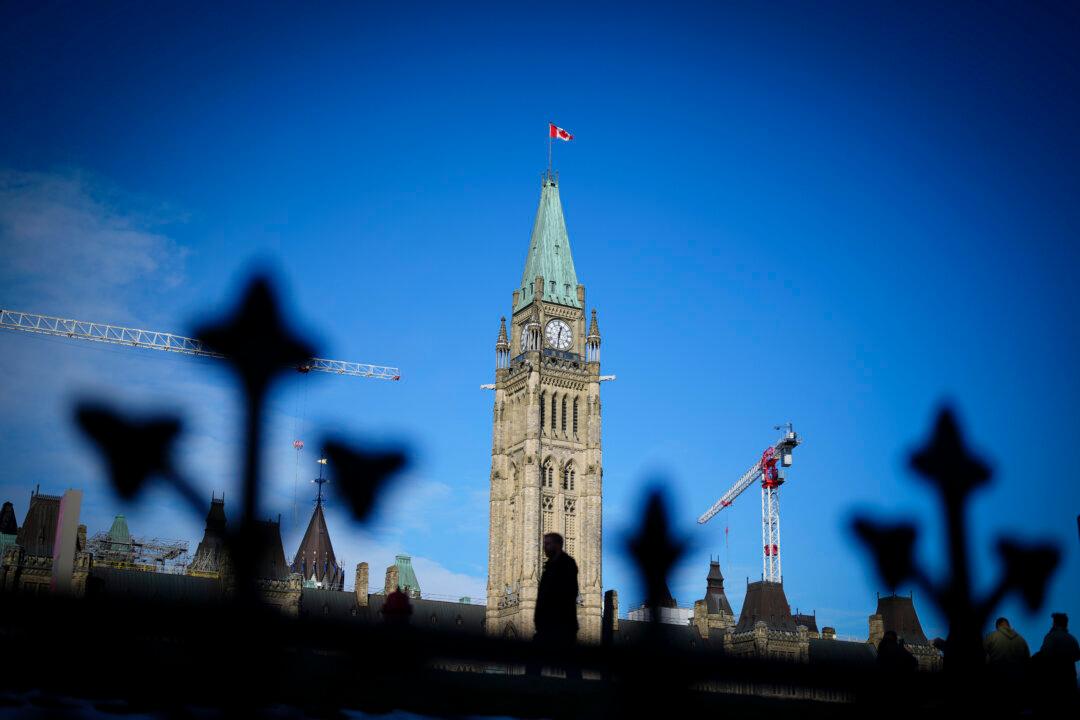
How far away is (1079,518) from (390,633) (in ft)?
23.9

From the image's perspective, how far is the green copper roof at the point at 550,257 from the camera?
12719 cm

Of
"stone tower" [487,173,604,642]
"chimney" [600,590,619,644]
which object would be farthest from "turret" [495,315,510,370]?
"chimney" [600,590,619,644]

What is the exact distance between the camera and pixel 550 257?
129 m

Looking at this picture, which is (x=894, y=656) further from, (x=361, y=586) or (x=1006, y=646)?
(x=361, y=586)

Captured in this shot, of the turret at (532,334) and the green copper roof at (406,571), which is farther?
the green copper roof at (406,571)

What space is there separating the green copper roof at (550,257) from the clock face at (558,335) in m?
2.33

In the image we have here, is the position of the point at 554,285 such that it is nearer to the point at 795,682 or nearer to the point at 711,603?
the point at 711,603

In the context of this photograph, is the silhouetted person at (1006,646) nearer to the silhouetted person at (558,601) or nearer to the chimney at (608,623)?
the chimney at (608,623)

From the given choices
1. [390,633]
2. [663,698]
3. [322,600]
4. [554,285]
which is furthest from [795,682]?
[554,285]

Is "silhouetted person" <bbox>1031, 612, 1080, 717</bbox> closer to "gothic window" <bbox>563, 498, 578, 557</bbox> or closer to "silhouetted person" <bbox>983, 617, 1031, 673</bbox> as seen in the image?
"silhouetted person" <bbox>983, 617, 1031, 673</bbox>

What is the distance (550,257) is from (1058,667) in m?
113

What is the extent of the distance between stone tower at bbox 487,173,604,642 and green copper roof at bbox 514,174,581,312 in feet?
0.46

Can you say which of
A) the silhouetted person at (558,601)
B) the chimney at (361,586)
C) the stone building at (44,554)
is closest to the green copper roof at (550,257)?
the chimney at (361,586)

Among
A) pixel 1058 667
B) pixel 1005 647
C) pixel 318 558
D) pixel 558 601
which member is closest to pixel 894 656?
pixel 1058 667
